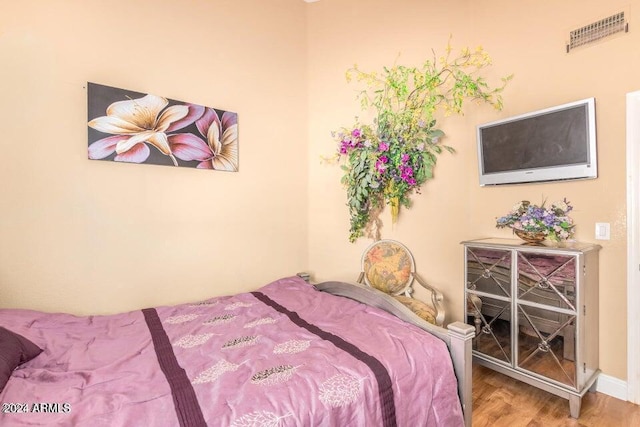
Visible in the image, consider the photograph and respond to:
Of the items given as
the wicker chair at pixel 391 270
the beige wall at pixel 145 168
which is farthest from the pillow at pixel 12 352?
the wicker chair at pixel 391 270

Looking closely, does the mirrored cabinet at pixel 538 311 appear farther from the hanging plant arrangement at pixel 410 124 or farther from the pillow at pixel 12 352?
the pillow at pixel 12 352

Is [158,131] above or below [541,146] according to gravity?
above

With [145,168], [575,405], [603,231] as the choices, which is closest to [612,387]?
[575,405]

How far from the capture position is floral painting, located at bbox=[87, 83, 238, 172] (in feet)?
6.84

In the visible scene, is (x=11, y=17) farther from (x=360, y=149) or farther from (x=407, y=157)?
(x=407, y=157)

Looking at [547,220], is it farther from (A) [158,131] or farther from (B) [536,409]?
(A) [158,131]

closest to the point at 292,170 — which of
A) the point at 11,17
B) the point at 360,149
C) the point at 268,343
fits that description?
the point at 360,149

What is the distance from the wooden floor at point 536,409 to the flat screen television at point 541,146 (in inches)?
55.2

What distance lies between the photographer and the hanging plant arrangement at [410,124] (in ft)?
7.83

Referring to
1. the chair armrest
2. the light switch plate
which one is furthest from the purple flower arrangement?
the chair armrest

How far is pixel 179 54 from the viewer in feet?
7.92

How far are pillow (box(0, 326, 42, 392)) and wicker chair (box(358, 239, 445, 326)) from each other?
208 cm

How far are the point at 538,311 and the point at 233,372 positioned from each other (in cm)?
181

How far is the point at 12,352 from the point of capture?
1.26 meters
